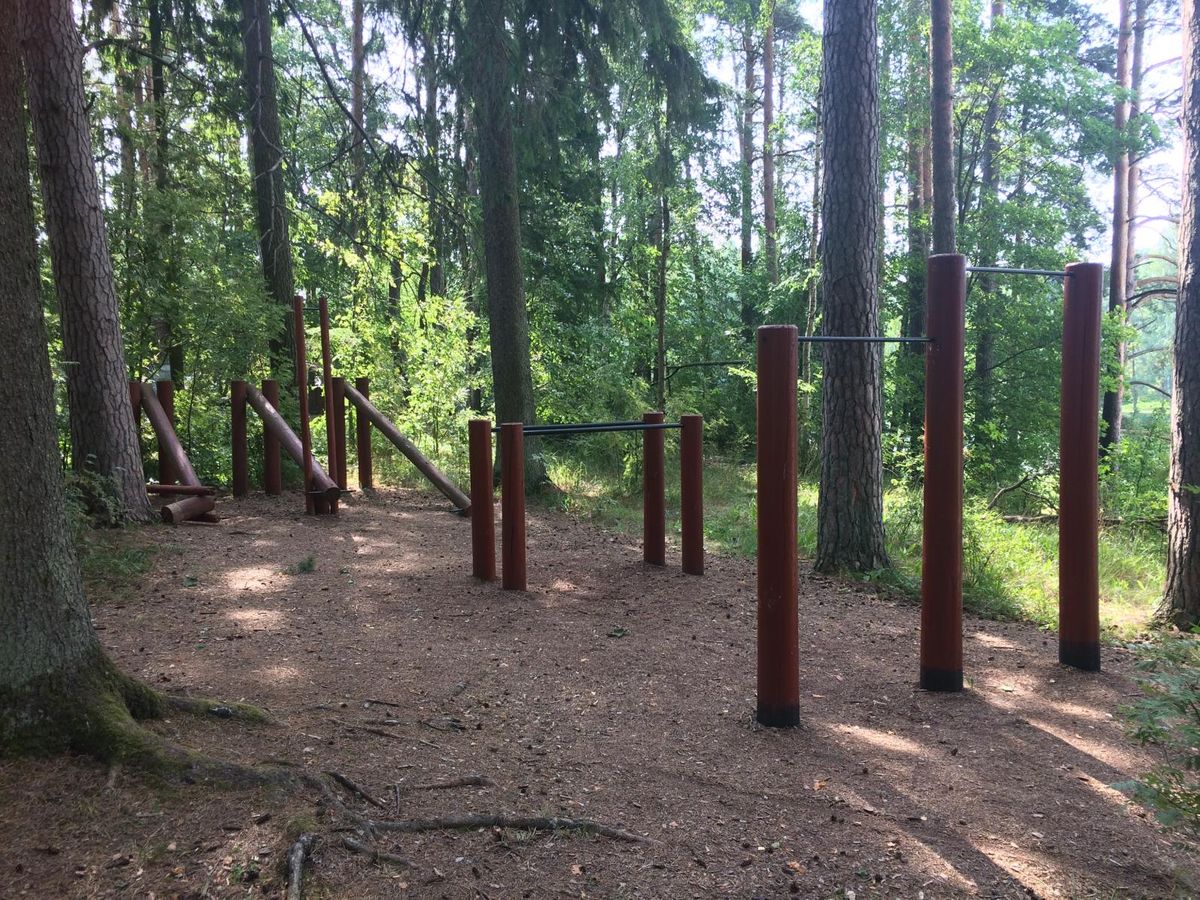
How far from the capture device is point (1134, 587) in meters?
7.70

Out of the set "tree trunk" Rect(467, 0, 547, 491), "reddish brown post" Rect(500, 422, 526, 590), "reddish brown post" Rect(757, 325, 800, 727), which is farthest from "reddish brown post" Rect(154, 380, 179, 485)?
"reddish brown post" Rect(757, 325, 800, 727)

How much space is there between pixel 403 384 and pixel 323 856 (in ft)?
40.1

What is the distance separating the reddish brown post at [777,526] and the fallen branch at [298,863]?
2039 millimetres

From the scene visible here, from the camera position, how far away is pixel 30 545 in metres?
2.70

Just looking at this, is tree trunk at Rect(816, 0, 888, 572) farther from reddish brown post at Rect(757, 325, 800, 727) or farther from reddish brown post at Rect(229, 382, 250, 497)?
reddish brown post at Rect(229, 382, 250, 497)

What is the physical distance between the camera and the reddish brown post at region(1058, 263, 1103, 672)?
4.34 m

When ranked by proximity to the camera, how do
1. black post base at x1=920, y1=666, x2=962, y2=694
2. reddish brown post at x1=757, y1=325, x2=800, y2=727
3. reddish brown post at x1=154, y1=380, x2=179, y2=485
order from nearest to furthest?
reddish brown post at x1=757, y1=325, x2=800, y2=727 → black post base at x1=920, y1=666, x2=962, y2=694 → reddish brown post at x1=154, y1=380, x2=179, y2=485

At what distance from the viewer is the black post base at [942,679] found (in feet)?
13.7

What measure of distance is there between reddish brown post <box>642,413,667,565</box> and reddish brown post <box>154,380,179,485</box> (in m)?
4.97

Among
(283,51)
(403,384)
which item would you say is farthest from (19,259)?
(283,51)

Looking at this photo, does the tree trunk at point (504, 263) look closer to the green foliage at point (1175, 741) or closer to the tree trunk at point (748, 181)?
the green foliage at point (1175, 741)

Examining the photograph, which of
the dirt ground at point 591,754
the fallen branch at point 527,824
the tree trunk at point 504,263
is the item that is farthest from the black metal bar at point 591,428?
the tree trunk at point 504,263

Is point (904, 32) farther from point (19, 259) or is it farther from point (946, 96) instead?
point (19, 259)

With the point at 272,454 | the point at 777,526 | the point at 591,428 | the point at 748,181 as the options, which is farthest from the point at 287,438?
the point at 748,181
